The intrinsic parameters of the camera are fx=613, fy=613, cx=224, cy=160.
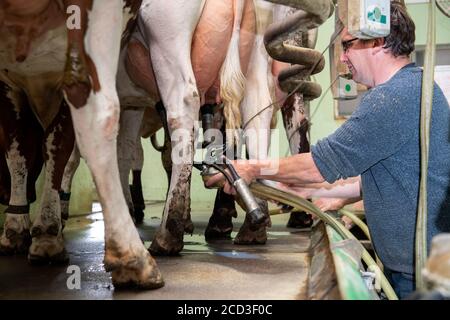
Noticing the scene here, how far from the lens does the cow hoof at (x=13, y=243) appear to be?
2590mm

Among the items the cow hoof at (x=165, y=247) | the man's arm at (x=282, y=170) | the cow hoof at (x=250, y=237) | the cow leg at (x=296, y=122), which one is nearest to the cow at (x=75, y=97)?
Answer: the cow hoof at (x=165, y=247)

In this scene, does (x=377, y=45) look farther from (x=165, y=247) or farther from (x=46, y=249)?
(x=46, y=249)

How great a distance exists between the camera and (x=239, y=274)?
204 centimetres

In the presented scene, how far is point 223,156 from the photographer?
88.8 inches

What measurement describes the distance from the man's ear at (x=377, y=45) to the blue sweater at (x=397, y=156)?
151mm

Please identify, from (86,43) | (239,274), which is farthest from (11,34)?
(239,274)

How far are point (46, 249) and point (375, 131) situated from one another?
125 cm

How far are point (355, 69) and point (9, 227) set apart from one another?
159 centimetres

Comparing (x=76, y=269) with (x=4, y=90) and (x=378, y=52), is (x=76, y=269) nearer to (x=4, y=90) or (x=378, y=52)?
(x=4, y=90)

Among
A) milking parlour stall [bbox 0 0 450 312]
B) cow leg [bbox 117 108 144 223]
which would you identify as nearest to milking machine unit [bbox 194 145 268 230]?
milking parlour stall [bbox 0 0 450 312]

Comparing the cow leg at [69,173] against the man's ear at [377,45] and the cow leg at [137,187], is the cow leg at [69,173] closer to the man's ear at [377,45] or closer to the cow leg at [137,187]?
the cow leg at [137,187]

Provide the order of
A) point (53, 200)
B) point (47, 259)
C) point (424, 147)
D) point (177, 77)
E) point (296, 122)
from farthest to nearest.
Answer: point (296, 122)
point (177, 77)
point (53, 200)
point (47, 259)
point (424, 147)

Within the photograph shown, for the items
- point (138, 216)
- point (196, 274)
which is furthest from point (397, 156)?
point (138, 216)

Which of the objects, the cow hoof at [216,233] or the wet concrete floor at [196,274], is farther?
the cow hoof at [216,233]
